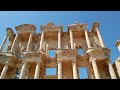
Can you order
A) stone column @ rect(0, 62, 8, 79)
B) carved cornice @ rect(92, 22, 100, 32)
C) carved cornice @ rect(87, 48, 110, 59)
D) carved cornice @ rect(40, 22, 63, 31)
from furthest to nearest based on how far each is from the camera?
carved cornice @ rect(92, 22, 100, 32), carved cornice @ rect(40, 22, 63, 31), carved cornice @ rect(87, 48, 110, 59), stone column @ rect(0, 62, 8, 79)

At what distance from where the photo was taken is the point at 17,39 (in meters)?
25.4

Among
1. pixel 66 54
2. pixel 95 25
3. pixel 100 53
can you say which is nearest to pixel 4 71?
pixel 66 54

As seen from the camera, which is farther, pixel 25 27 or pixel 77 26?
pixel 25 27

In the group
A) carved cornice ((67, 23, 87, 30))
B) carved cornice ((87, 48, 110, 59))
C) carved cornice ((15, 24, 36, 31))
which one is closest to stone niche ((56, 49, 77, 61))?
carved cornice ((87, 48, 110, 59))

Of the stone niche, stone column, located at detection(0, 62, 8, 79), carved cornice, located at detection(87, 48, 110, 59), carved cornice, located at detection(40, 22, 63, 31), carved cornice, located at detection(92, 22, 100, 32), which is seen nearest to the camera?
stone column, located at detection(0, 62, 8, 79)

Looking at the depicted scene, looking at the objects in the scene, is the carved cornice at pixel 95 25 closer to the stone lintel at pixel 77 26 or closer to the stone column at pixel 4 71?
the stone lintel at pixel 77 26

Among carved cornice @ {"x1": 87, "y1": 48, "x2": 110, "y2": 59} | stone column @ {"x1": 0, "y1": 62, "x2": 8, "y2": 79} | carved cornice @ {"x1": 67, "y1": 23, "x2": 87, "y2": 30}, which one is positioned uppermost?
carved cornice @ {"x1": 67, "y1": 23, "x2": 87, "y2": 30}

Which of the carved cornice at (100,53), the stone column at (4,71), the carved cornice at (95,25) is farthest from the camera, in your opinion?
the carved cornice at (95,25)

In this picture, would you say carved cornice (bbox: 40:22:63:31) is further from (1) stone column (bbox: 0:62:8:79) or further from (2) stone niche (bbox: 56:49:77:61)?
(1) stone column (bbox: 0:62:8:79)

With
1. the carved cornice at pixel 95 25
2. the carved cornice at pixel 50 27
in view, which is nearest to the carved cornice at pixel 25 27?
the carved cornice at pixel 50 27

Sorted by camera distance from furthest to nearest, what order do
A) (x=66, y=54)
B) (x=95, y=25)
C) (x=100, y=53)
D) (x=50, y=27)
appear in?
(x=95, y=25) < (x=50, y=27) < (x=66, y=54) < (x=100, y=53)

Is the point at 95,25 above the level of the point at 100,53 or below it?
above

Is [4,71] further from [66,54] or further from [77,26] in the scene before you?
[77,26]
